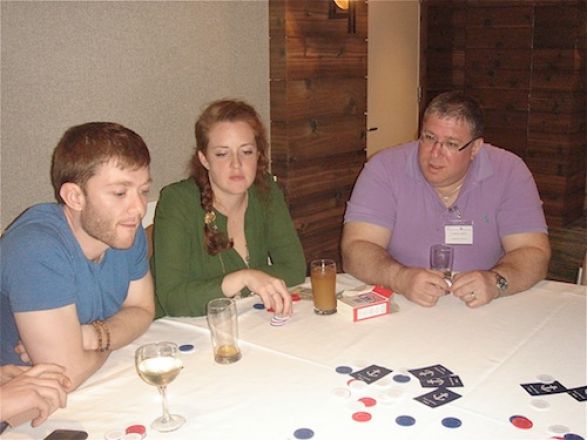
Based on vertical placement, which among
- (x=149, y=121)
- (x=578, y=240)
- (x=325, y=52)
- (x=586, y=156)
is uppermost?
(x=325, y=52)

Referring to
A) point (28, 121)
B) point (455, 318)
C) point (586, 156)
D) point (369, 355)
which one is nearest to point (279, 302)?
point (369, 355)

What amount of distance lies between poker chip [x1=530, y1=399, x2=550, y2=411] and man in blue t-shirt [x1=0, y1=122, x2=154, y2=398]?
977 millimetres

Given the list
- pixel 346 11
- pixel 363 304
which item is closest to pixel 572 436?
pixel 363 304

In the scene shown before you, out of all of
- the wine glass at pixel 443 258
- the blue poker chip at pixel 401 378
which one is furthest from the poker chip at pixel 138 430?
the wine glass at pixel 443 258

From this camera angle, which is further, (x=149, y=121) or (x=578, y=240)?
(x=578, y=240)

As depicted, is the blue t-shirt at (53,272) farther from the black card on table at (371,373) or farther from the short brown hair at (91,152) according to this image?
the black card on table at (371,373)

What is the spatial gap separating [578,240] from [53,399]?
5223 mm

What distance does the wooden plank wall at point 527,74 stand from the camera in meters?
5.59

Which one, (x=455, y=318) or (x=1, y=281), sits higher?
(x=1, y=281)

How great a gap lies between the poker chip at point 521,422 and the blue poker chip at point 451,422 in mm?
105

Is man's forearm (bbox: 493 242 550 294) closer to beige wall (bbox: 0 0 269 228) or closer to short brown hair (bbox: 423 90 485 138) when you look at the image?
short brown hair (bbox: 423 90 485 138)

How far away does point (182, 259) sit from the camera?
2068mm

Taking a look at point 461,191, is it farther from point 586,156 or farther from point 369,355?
point 586,156

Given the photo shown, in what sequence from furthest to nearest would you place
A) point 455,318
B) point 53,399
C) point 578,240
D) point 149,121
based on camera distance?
1. point 578,240
2. point 149,121
3. point 455,318
4. point 53,399
